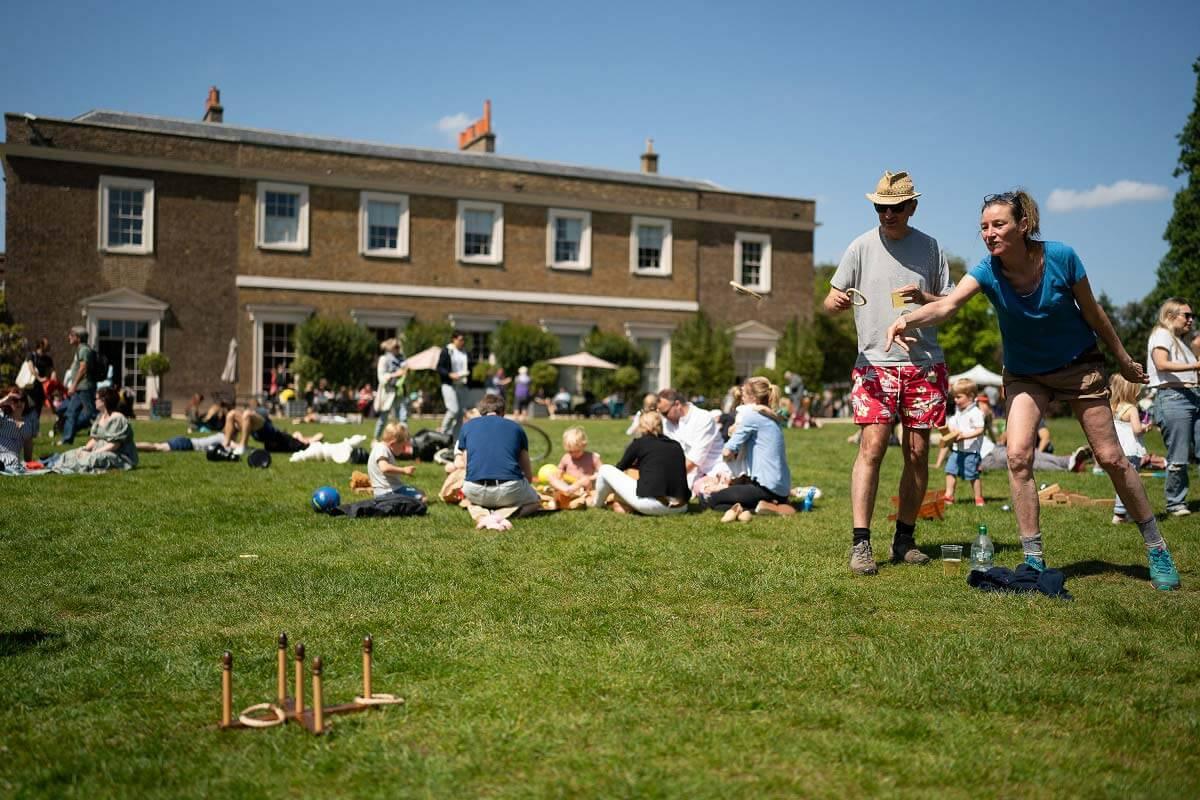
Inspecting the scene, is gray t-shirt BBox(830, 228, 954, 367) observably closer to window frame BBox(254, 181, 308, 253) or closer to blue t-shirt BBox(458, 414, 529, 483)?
blue t-shirt BBox(458, 414, 529, 483)

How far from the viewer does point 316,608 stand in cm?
577

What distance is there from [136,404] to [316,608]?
92.9ft

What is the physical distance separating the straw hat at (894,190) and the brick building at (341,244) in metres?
28.4

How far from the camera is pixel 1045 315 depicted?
5938 mm

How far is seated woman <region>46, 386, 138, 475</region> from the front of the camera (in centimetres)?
1305

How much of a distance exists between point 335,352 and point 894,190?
27.5 m

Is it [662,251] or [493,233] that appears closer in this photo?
[493,233]

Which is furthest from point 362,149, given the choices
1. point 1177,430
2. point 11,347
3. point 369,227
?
point 1177,430

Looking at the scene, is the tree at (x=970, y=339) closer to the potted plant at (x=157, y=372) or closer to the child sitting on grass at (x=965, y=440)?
the potted plant at (x=157, y=372)

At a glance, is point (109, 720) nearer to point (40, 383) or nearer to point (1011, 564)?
point (1011, 564)

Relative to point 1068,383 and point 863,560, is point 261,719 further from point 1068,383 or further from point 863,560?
point 1068,383

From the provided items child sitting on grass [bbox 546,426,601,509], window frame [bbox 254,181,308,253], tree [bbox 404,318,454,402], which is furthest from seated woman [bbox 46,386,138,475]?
window frame [bbox 254,181,308,253]

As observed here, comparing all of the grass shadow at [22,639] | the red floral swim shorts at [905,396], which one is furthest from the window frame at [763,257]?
the grass shadow at [22,639]

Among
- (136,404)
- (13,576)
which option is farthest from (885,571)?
(136,404)
